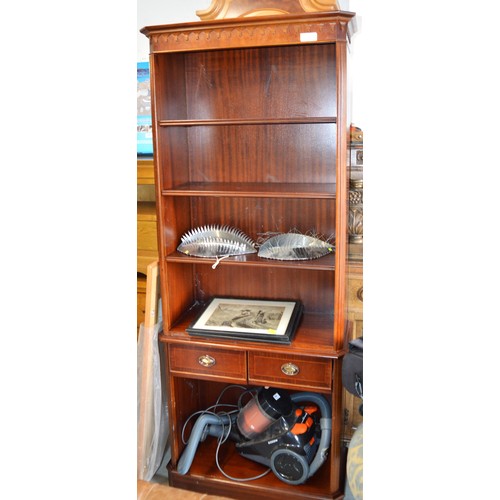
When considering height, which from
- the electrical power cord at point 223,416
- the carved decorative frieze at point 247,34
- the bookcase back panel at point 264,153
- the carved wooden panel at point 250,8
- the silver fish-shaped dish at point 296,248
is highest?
the carved wooden panel at point 250,8

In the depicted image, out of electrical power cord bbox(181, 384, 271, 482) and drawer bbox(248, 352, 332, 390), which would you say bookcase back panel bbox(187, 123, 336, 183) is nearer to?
drawer bbox(248, 352, 332, 390)

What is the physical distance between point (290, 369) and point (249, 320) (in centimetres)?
23

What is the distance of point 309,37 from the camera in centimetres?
141

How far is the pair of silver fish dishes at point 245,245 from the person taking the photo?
168 cm

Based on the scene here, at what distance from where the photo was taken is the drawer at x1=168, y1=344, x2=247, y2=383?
1.70 metres

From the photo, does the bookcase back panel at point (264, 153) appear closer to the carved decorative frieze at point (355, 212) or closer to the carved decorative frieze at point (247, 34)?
the carved decorative frieze at point (355, 212)

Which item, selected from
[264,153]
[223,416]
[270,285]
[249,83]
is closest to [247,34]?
[249,83]

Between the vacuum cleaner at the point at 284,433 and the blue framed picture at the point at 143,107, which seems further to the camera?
the blue framed picture at the point at 143,107

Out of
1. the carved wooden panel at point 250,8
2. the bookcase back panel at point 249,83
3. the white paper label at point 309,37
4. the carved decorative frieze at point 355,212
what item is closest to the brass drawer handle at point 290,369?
the carved decorative frieze at point 355,212

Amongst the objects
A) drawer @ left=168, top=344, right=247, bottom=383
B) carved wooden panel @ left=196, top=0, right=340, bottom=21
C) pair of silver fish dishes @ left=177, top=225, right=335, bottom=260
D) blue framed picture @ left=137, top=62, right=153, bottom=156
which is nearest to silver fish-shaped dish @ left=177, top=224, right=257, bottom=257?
pair of silver fish dishes @ left=177, top=225, right=335, bottom=260

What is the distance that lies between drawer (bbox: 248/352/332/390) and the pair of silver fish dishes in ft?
1.13

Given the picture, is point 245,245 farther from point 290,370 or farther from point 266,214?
point 290,370
